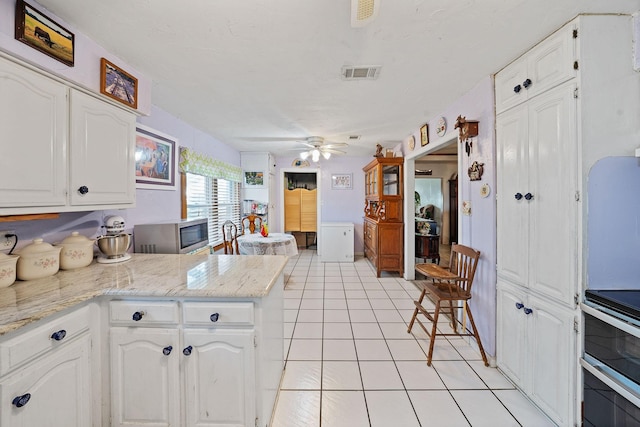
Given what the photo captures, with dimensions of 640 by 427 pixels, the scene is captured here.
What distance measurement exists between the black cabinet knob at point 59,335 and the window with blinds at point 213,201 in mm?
2170

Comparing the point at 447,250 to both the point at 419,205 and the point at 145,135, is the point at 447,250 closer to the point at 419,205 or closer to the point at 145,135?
the point at 419,205

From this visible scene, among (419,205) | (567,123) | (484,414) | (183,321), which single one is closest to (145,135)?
(183,321)

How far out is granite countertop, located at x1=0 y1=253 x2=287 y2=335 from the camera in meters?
1.07

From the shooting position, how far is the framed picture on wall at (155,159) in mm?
2299

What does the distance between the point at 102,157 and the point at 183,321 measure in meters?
1.18

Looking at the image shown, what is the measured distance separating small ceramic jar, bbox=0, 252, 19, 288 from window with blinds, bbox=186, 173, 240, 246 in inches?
74.6

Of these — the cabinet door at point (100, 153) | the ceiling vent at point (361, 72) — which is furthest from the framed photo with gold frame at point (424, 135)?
the cabinet door at point (100, 153)

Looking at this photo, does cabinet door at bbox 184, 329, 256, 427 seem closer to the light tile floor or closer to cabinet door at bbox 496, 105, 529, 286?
the light tile floor

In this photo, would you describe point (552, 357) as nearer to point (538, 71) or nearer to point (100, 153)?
point (538, 71)

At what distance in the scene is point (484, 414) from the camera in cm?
157

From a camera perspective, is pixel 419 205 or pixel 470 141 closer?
pixel 470 141

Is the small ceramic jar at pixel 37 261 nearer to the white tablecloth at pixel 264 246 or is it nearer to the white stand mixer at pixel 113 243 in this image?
the white stand mixer at pixel 113 243

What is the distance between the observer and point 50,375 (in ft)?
3.57

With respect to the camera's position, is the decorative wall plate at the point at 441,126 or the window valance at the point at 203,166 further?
the window valance at the point at 203,166
